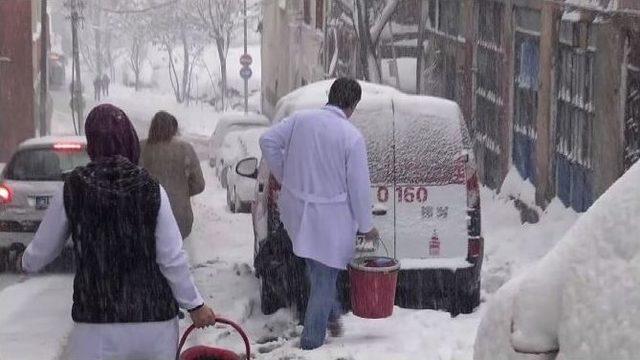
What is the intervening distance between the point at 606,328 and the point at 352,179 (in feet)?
13.3

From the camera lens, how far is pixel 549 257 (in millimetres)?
4047

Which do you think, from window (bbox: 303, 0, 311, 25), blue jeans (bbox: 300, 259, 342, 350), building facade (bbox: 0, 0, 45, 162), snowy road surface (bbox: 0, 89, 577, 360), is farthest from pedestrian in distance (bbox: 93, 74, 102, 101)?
blue jeans (bbox: 300, 259, 342, 350)

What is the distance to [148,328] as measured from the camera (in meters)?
4.69

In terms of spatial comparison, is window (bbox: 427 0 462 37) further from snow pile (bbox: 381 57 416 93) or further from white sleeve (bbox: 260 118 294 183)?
white sleeve (bbox: 260 118 294 183)

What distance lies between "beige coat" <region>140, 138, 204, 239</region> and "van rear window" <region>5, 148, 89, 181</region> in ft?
11.9

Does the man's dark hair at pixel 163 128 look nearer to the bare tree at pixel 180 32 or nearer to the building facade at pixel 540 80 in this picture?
the building facade at pixel 540 80

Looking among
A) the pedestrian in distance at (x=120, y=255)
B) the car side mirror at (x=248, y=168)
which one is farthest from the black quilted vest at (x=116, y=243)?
the car side mirror at (x=248, y=168)

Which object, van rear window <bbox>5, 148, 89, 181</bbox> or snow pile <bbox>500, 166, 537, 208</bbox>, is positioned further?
snow pile <bbox>500, 166, 537, 208</bbox>

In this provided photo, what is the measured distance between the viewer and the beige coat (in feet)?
30.5

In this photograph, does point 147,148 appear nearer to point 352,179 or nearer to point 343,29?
point 352,179

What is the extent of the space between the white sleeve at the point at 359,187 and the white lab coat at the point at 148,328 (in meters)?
2.78

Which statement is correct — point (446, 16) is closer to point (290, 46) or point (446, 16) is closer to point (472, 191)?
point (472, 191)

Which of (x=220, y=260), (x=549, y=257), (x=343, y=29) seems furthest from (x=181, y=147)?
(x=343, y=29)

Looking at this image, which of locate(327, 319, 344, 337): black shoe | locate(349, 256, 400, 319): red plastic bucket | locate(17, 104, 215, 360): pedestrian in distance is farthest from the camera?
locate(327, 319, 344, 337): black shoe
